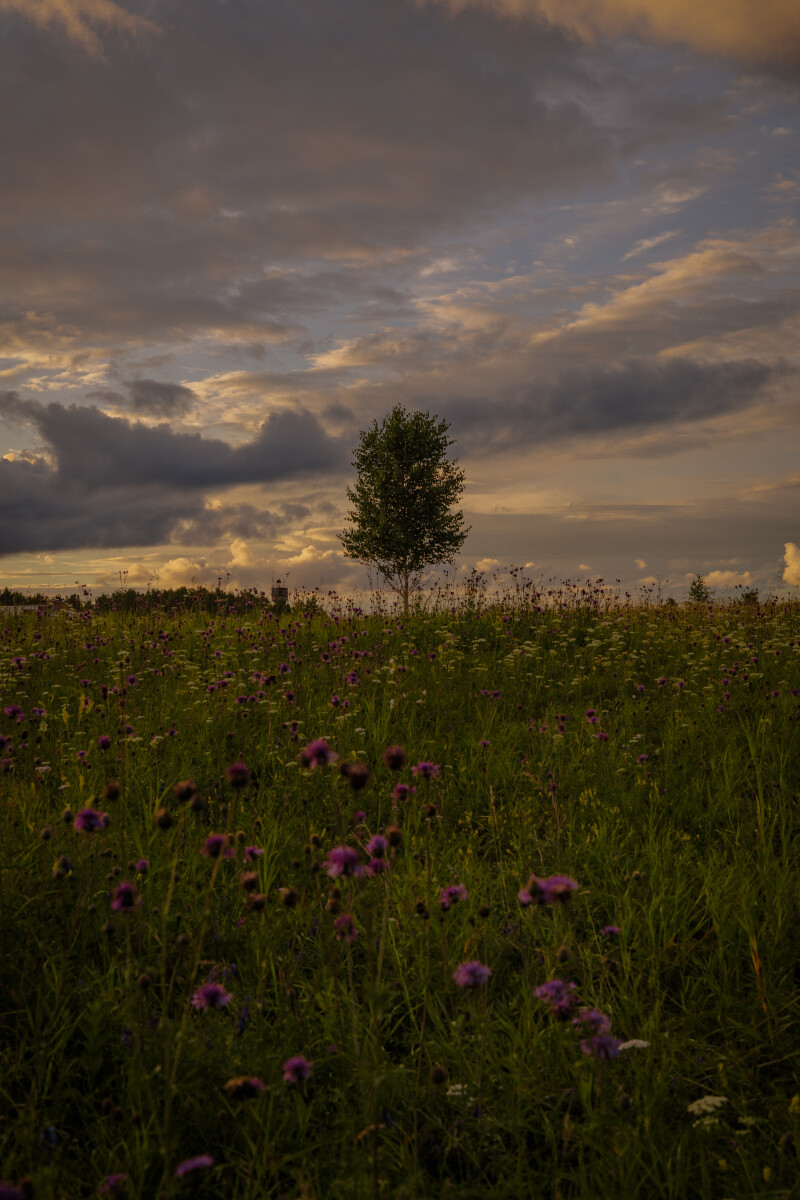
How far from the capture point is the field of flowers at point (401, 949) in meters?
2.18

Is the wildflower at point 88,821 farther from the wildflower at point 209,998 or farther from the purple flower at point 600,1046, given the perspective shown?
the purple flower at point 600,1046

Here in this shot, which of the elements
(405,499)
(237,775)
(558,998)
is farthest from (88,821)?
(405,499)

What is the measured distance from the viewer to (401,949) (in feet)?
10.9

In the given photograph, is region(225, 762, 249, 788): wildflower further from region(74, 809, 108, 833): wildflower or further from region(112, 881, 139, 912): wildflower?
region(74, 809, 108, 833): wildflower

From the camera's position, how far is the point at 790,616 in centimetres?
1287

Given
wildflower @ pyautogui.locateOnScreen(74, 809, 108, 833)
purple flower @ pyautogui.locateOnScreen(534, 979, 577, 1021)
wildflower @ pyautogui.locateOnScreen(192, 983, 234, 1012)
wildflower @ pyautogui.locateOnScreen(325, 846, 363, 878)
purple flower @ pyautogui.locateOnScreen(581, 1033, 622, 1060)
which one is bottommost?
wildflower @ pyautogui.locateOnScreen(192, 983, 234, 1012)

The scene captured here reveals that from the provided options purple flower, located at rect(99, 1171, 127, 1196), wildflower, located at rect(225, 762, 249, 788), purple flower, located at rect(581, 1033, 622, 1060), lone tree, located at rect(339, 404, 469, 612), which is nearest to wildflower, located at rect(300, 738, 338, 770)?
wildflower, located at rect(225, 762, 249, 788)

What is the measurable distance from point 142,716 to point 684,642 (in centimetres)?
754

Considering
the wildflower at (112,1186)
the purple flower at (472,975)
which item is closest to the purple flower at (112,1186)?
the wildflower at (112,1186)

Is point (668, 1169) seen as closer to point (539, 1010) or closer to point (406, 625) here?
point (539, 1010)

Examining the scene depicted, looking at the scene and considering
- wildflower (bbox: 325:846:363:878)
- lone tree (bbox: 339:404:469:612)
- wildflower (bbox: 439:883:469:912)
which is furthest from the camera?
lone tree (bbox: 339:404:469:612)

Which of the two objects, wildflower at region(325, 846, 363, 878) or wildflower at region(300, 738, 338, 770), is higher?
wildflower at region(300, 738, 338, 770)

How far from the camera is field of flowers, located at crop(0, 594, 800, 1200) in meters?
2.18

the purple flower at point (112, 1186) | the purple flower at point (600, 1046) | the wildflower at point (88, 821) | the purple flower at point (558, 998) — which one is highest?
the wildflower at point (88, 821)
